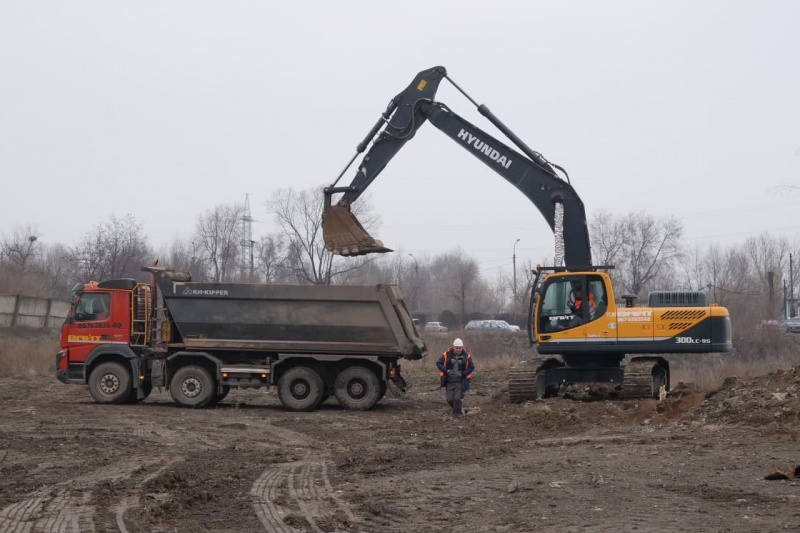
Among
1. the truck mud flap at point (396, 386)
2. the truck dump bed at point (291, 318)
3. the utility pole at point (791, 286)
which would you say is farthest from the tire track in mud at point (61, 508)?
the utility pole at point (791, 286)

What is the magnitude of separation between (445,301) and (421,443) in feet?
284

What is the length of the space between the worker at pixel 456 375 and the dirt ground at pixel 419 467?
0.44 m

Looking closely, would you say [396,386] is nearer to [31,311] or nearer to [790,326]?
[790,326]

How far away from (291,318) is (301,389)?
162cm

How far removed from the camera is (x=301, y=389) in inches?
789

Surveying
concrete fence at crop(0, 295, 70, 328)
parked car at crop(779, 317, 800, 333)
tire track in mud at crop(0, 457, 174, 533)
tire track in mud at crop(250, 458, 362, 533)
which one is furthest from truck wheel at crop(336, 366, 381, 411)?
concrete fence at crop(0, 295, 70, 328)

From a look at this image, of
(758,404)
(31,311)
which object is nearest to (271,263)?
(31,311)

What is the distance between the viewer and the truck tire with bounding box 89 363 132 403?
20547mm

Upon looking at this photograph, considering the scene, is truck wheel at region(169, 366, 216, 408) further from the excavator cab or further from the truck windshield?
the excavator cab

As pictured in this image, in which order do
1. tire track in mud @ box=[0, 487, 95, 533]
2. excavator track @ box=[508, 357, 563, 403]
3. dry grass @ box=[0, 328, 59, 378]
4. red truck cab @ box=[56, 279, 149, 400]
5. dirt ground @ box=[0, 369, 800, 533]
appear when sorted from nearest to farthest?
1. tire track in mud @ box=[0, 487, 95, 533]
2. dirt ground @ box=[0, 369, 800, 533]
3. excavator track @ box=[508, 357, 563, 403]
4. red truck cab @ box=[56, 279, 149, 400]
5. dry grass @ box=[0, 328, 59, 378]

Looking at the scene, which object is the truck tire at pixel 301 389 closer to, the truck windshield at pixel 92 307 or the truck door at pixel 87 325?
the truck door at pixel 87 325

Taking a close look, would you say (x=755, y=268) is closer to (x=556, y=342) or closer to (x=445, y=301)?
(x=445, y=301)

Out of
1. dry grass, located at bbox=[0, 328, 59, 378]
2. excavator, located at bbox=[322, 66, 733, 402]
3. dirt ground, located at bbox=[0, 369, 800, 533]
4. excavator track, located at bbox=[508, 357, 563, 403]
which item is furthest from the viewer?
dry grass, located at bbox=[0, 328, 59, 378]

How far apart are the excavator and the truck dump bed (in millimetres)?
1400
